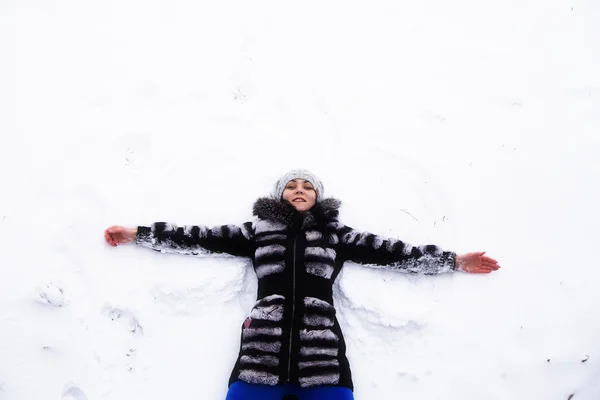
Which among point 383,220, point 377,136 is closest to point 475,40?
point 377,136

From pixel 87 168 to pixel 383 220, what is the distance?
3372mm

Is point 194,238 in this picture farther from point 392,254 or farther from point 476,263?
point 476,263

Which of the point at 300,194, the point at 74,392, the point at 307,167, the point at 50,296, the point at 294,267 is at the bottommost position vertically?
the point at 74,392

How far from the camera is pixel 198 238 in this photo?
4344 mm

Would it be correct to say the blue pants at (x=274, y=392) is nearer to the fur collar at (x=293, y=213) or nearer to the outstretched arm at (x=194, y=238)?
the outstretched arm at (x=194, y=238)

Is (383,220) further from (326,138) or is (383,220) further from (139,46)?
(139,46)

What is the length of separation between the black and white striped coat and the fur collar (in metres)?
0.01

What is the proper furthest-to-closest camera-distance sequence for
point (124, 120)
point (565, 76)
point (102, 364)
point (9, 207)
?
point (565, 76) < point (124, 120) < point (9, 207) < point (102, 364)

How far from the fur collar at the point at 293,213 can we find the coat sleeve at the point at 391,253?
0.19 metres

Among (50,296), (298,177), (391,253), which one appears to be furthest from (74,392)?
(391,253)

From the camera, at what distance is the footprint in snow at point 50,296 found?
13.7ft

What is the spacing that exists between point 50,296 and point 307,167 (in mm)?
2985

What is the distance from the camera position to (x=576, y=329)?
4.31 metres

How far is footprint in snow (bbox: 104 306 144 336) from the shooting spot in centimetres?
427
